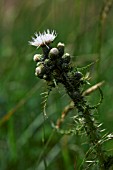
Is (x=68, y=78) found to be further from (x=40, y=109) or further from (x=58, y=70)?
(x=40, y=109)

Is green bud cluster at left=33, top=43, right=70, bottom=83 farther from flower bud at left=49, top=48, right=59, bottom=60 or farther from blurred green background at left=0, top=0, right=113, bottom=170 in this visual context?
blurred green background at left=0, top=0, right=113, bottom=170

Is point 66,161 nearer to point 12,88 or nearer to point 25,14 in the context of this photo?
point 12,88

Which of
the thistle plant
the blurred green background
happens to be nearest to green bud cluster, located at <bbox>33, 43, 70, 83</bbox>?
the thistle plant

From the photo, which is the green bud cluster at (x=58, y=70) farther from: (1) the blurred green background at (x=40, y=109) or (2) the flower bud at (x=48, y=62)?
(1) the blurred green background at (x=40, y=109)

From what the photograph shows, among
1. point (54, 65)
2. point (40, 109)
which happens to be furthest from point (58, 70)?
point (40, 109)

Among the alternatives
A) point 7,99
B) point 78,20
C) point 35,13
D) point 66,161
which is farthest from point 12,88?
point 35,13

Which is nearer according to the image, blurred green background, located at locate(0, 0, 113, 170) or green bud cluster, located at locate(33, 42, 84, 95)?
green bud cluster, located at locate(33, 42, 84, 95)

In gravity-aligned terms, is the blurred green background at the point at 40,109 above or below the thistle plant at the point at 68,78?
above

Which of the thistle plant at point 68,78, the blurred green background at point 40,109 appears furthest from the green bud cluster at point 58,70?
the blurred green background at point 40,109
